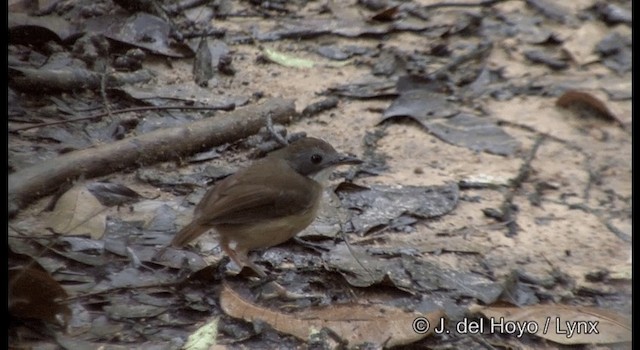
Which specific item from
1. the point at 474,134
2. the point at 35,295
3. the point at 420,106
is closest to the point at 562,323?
the point at 35,295

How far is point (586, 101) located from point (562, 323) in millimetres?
3119

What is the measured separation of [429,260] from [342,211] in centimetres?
77

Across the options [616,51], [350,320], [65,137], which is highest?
[350,320]

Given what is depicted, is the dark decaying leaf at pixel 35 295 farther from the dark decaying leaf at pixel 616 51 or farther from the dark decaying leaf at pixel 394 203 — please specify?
the dark decaying leaf at pixel 616 51

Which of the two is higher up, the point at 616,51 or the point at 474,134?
the point at 616,51

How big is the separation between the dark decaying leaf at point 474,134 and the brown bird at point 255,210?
1816 mm

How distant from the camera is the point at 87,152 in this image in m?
5.96

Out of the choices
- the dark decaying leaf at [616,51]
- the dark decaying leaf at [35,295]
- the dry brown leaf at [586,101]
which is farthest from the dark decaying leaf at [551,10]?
the dark decaying leaf at [35,295]

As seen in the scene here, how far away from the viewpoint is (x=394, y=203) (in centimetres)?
614

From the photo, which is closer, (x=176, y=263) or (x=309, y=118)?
(x=176, y=263)

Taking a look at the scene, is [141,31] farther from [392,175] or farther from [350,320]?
[350,320]
